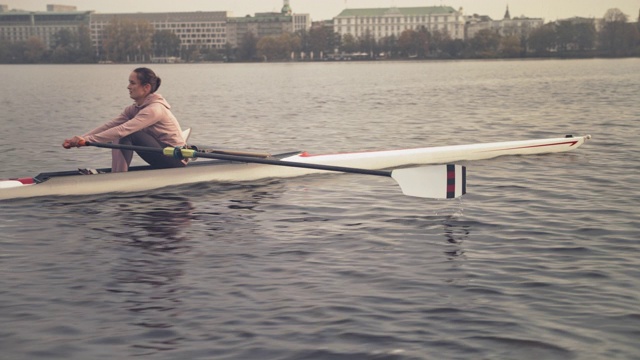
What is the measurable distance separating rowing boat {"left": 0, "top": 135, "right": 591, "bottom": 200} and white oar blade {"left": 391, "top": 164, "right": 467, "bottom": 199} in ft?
0.13

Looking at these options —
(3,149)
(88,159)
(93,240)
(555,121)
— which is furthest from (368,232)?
(555,121)

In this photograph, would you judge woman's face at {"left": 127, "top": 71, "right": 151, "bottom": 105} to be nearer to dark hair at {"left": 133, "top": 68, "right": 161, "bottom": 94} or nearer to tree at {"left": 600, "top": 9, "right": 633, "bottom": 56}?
dark hair at {"left": 133, "top": 68, "right": 161, "bottom": 94}

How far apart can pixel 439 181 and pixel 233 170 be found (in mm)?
3902

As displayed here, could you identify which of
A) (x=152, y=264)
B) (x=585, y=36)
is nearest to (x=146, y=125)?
(x=152, y=264)

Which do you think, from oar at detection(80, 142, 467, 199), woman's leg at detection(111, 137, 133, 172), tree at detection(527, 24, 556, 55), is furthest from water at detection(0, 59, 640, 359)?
tree at detection(527, 24, 556, 55)

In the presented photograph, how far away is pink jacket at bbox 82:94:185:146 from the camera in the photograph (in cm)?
1114

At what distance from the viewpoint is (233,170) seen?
13016 mm

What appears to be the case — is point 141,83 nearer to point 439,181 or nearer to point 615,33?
point 439,181

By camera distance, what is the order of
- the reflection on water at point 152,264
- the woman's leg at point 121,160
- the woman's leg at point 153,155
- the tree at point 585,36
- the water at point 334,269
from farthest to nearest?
the tree at point 585,36
the woman's leg at point 121,160
the woman's leg at point 153,155
the reflection on water at point 152,264
the water at point 334,269

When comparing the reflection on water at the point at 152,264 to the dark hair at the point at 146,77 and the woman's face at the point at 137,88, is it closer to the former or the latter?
the woman's face at the point at 137,88

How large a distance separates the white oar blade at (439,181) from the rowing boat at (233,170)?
39 millimetres

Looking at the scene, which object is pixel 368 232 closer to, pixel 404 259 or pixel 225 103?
pixel 404 259

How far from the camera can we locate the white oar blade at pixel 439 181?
33.4 ft

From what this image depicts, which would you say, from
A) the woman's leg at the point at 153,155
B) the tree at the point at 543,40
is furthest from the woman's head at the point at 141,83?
the tree at the point at 543,40
